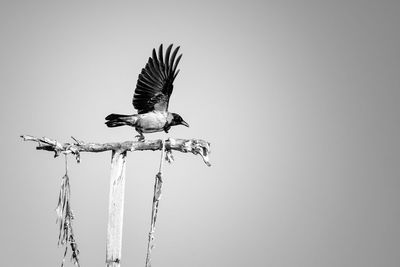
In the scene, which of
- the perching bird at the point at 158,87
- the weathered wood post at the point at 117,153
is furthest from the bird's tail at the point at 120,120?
the weathered wood post at the point at 117,153

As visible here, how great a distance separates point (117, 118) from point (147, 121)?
0.42m

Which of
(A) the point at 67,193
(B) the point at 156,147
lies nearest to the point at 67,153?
(A) the point at 67,193

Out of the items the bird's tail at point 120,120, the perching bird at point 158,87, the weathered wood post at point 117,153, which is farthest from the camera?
the perching bird at point 158,87

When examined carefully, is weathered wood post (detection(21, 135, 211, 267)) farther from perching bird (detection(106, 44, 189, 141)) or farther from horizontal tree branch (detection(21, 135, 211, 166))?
perching bird (detection(106, 44, 189, 141))

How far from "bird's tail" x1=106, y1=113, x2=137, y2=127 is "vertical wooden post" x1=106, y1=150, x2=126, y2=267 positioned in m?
1.16

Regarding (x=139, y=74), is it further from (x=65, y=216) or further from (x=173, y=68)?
(x=65, y=216)

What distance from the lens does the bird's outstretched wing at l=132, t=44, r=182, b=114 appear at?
29.4ft

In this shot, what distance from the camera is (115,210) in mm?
7207

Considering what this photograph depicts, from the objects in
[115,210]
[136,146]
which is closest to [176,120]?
[136,146]

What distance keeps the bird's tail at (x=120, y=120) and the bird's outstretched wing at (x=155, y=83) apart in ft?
1.57

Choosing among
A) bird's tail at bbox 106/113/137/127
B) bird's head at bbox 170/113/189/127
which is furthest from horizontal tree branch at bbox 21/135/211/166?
bird's head at bbox 170/113/189/127

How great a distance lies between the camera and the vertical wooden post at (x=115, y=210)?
283 inches

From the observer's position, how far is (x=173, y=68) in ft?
29.6

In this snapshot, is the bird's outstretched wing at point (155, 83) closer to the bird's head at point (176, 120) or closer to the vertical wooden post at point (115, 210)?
the bird's head at point (176, 120)
